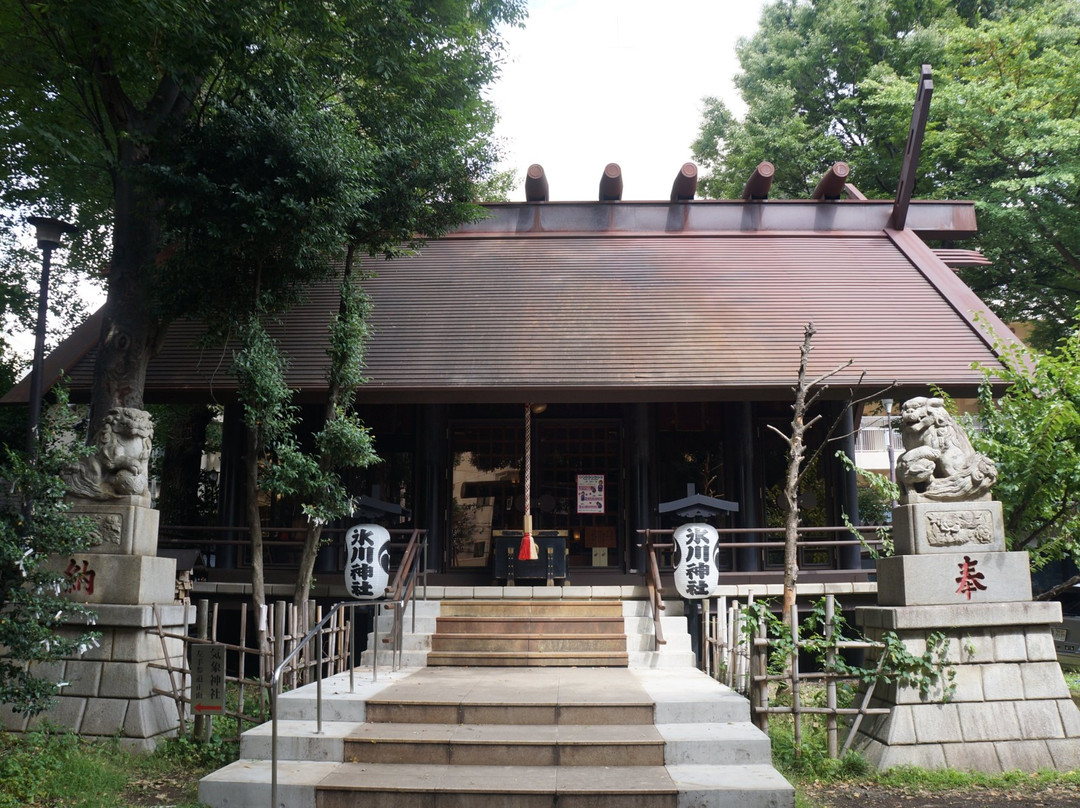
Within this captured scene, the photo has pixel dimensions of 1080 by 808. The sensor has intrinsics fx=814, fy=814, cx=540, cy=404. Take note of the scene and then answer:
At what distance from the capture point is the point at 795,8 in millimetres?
23391

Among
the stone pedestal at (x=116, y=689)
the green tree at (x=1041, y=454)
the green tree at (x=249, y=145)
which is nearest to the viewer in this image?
the stone pedestal at (x=116, y=689)

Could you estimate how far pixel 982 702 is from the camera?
270 inches

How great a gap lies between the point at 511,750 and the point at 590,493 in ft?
23.7

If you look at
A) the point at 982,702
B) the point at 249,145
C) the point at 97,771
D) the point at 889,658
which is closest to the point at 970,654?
the point at 982,702

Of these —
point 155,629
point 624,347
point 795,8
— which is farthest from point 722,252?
point 795,8

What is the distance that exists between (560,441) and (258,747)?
7.85m

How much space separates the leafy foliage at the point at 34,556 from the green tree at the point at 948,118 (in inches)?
661

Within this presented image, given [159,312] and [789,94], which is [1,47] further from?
[789,94]

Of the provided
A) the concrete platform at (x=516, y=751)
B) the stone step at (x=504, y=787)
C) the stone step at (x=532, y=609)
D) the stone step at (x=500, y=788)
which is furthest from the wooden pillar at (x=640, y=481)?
the stone step at (x=500, y=788)

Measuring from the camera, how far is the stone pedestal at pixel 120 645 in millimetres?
7434

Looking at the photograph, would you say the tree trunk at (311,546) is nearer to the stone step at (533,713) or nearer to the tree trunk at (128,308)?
the tree trunk at (128,308)

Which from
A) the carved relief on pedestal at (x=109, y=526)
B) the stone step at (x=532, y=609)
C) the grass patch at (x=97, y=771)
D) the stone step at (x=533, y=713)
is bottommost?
the grass patch at (x=97, y=771)

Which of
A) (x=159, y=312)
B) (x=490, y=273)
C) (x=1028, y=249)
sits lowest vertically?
(x=159, y=312)

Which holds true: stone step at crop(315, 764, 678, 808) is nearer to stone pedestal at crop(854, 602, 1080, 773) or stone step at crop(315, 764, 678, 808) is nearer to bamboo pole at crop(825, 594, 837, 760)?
bamboo pole at crop(825, 594, 837, 760)
